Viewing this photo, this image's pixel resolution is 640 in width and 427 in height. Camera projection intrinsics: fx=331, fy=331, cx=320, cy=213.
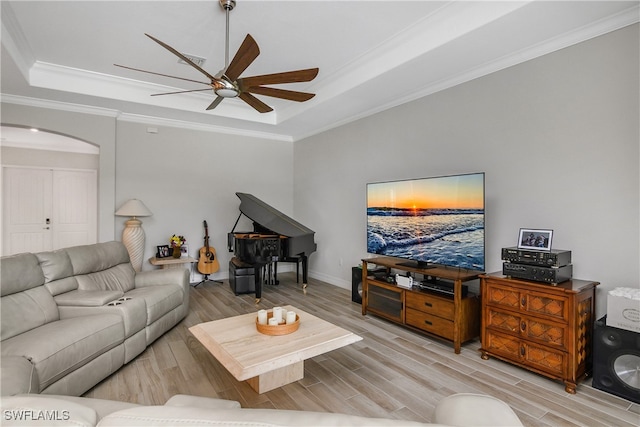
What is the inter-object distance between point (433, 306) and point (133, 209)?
4409 millimetres

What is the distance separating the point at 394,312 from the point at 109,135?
489 centimetres

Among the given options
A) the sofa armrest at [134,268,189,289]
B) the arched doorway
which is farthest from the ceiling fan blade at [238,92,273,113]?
the arched doorway

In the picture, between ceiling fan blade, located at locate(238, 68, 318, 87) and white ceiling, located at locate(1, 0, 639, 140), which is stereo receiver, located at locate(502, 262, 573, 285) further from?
ceiling fan blade, located at locate(238, 68, 318, 87)

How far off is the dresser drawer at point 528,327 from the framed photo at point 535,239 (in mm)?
579

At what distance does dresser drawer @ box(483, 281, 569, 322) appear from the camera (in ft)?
8.10

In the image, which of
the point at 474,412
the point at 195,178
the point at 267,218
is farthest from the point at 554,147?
the point at 195,178

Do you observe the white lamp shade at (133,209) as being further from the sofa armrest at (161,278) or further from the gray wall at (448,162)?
the sofa armrest at (161,278)

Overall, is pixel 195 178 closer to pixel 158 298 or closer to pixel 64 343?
pixel 158 298

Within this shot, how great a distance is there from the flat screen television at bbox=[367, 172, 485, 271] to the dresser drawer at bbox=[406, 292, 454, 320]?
377 mm

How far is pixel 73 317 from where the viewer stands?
2.75m

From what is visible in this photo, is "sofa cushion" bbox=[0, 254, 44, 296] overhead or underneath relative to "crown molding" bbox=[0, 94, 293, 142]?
underneath

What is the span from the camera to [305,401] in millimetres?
2320

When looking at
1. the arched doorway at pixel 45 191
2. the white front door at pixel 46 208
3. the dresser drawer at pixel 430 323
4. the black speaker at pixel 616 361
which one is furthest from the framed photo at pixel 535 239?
the white front door at pixel 46 208

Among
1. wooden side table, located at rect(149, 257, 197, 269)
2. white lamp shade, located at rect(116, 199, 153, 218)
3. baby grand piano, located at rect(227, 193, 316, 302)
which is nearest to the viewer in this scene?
baby grand piano, located at rect(227, 193, 316, 302)
